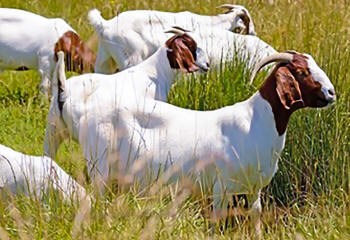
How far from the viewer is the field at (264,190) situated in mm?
5294

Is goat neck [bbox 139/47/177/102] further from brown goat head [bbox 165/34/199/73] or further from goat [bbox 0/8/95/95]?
goat [bbox 0/8/95/95]

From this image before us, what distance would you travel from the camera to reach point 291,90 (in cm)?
670

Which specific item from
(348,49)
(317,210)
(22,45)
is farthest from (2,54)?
(317,210)

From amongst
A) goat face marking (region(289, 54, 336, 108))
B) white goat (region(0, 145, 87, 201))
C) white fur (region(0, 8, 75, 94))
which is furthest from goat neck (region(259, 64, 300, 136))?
white fur (region(0, 8, 75, 94))

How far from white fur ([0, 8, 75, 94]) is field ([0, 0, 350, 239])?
37 cm

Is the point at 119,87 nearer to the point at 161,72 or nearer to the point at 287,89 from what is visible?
the point at 161,72

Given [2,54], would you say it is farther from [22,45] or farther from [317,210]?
[317,210]

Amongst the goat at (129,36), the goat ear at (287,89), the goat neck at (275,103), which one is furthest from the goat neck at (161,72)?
the goat at (129,36)

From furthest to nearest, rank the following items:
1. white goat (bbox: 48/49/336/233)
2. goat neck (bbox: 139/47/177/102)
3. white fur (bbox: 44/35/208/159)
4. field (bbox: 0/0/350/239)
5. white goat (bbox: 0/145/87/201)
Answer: goat neck (bbox: 139/47/177/102) → white fur (bbox: 44/35/208/159) → white goat (bbox: 48/49/336/233) → white goat (bbox: 0/145/87/201) → field (bbox: 0/0/350/239)

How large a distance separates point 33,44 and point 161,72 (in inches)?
108

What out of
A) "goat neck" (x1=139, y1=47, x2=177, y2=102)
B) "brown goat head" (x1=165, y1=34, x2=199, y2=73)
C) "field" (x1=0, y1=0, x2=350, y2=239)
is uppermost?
"brown goat head" (x1=165, y1=34, x2=199, y2=73)

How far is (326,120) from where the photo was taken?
293 inches

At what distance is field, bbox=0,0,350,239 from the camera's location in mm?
5294

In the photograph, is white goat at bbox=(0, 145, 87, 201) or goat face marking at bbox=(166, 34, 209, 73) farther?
goat face marking at bbox=(166, 34, 209, 73)
